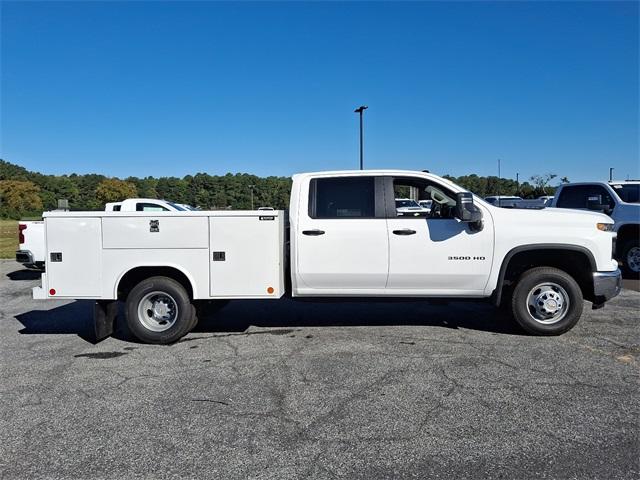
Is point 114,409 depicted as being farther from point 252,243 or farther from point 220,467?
point 252,243

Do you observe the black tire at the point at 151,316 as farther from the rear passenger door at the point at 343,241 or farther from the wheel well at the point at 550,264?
the wheel well at the point at 550,264

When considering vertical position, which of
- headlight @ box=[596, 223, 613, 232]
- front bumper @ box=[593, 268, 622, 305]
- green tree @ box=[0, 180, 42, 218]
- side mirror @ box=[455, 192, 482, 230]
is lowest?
front bumper @ box=[593, 268, 622, 305]

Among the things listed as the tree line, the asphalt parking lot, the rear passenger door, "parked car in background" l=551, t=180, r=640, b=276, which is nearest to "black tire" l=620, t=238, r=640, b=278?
"parked car in background" l=551, t=180, r=640, b=276

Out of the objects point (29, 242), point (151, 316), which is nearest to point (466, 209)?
point (151, 316)

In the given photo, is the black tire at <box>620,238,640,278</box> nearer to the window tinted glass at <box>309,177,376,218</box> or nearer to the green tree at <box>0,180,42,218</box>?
the window tinted glass at <box>309,177,376,218</box>

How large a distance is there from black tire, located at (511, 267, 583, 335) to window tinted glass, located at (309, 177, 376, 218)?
202cm

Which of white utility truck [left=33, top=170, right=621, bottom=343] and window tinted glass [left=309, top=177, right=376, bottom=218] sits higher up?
window tinted glass [left=309, top=177, right=376, bottom=218]

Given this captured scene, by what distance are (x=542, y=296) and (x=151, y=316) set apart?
15.5ft

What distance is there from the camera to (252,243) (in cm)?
584

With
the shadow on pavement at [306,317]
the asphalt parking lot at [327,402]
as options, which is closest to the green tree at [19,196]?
the shadow on pavement at [306,317]

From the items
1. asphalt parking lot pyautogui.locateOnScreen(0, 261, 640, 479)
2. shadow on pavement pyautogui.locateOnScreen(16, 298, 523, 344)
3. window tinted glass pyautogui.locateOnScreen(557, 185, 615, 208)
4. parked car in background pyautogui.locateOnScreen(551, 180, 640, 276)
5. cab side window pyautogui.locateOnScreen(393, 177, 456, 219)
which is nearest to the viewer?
asphalt parking lot pyautogui.locateOnScreen(0, 261, 640, 479)

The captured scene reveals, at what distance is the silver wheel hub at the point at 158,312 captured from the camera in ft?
19.5

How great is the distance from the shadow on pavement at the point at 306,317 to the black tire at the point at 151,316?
397mm

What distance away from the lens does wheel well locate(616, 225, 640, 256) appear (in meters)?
10.7
